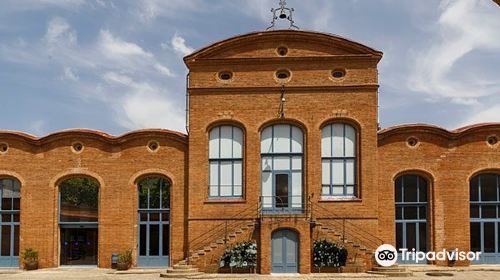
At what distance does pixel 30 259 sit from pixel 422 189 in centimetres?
1799

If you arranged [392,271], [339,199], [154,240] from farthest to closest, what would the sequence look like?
[154,240]
[339,199]
[392,271]

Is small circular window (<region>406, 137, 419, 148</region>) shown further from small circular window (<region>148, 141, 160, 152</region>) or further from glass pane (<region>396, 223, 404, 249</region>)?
small circular window (<region>148, 141, 160, 152</region>)

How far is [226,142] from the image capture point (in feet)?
90.5

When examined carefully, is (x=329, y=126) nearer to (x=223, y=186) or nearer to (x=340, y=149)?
(x=340, y=149)

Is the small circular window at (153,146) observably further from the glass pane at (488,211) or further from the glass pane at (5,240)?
the glass pane at (488,211)

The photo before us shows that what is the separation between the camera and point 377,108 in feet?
88.8

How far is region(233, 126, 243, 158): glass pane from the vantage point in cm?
2748

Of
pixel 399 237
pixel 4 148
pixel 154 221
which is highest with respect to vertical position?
pixel 4 148

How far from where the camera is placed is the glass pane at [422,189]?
27578mm

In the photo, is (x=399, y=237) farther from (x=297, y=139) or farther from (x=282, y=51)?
(x=282, y=51)

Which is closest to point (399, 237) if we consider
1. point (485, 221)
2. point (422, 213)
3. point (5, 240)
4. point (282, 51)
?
point (422, 213)

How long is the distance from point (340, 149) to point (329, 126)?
3.75 ft

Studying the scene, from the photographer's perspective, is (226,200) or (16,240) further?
(16,240)

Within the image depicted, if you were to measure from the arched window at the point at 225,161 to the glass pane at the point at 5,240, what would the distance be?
9.75 metres
